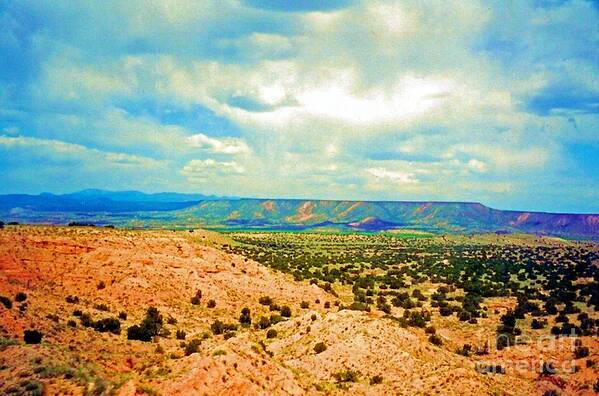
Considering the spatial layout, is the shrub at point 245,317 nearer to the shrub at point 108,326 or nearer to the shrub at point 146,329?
the shrub at point 146,329

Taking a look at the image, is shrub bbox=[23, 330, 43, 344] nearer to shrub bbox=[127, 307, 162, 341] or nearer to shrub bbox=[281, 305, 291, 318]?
shrub bbox=[127, 307, 162, 341]

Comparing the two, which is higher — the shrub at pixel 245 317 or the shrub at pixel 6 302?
the shrub at pixel 6 302

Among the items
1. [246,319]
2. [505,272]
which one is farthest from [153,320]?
[505,272]

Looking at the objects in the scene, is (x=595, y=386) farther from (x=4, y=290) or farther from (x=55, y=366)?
(x=4, y=290)

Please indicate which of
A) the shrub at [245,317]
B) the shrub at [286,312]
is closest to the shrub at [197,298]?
the shrub at [245,317]

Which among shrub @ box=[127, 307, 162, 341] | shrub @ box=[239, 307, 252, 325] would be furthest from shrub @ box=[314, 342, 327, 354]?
shrub @ box=[127, 307, 162, 341]

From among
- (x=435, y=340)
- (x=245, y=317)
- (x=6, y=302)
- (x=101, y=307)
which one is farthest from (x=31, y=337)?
(x=435, y=340)
